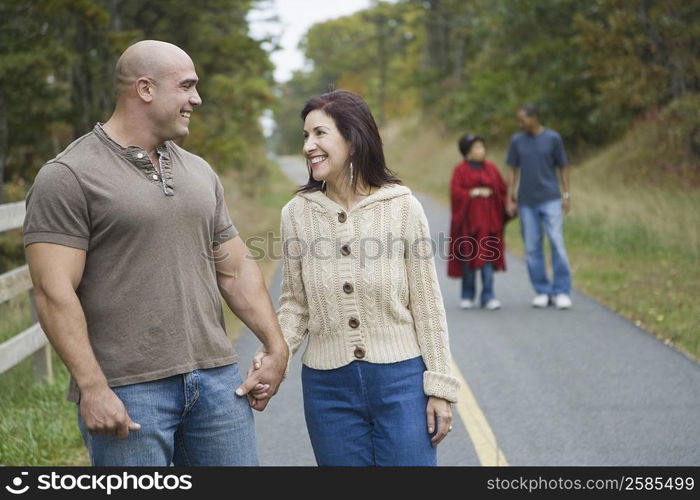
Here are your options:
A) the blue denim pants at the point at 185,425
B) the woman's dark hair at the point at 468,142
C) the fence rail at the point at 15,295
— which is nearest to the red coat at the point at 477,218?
the woman's dark hair at the point at 468,142

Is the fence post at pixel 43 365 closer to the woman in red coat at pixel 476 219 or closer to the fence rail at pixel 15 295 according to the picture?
the fence rail at pixel 15 295

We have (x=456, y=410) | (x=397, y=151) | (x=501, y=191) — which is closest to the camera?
(x=456, y=410)

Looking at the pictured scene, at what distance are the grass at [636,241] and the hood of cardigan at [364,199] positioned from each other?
5485mm

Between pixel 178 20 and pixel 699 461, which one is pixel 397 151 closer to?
pixel 178 20

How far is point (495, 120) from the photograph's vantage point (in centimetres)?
3089

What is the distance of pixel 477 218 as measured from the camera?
1080 cm

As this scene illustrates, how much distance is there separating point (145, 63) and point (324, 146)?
2.21 ft

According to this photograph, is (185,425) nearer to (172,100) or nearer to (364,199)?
(364,199)

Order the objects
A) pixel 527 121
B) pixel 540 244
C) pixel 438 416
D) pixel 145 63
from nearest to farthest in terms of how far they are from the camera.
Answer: pixel 145 63
pixel 438 416
pixel 527 121
pixel 540 244

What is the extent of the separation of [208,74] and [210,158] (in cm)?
260

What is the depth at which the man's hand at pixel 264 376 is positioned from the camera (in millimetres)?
3633

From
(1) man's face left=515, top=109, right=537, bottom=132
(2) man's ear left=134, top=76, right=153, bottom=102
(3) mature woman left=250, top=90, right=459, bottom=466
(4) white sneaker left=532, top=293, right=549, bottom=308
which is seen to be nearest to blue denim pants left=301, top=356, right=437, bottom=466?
(3) mature woman left=250, top=90, right=459, bottom=466

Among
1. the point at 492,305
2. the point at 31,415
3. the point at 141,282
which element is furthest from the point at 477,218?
the point at 141,282

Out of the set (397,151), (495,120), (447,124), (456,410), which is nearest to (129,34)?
(456,410)
